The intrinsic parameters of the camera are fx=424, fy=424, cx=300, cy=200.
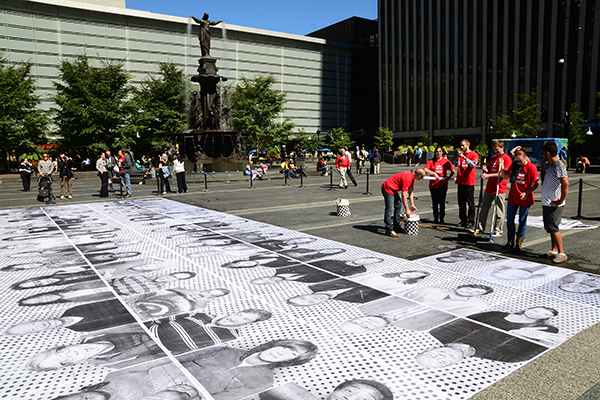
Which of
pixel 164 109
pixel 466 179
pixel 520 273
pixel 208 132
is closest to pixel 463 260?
pixel 520 273

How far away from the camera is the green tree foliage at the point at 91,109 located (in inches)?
1724

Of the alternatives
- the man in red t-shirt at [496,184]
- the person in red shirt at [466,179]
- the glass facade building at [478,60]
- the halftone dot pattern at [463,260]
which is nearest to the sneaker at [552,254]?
the halftone dot pattern at [463,260]

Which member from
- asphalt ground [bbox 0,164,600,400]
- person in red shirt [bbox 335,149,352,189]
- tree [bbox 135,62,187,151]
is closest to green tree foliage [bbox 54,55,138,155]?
tree [bbox 135,62,187,151]

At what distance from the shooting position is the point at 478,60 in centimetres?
6194

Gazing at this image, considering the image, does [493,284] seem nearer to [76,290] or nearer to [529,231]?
[529,231]

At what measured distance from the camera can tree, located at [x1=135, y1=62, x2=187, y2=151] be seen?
52406mm

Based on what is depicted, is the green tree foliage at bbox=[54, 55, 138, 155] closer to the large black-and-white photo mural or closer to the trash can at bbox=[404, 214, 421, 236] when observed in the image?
the large black-and-white photo mural

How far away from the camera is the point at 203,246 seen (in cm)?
870

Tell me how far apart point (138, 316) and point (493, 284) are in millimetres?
4671

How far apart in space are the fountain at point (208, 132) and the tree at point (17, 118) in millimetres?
19528

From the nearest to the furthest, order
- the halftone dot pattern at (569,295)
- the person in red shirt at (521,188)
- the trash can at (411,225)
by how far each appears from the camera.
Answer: the halftone dot pattern at (569,295)
the person in red shirt at (521,188)
the trash can at (411,225)

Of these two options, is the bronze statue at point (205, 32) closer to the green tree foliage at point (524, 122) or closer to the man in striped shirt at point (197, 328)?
the man in striped shirt at point (197, 328)

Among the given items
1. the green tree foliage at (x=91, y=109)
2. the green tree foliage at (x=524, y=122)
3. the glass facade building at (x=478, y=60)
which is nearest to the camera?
the green tree foliage at (x=91, y=109)

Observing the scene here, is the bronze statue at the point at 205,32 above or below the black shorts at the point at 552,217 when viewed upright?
above
